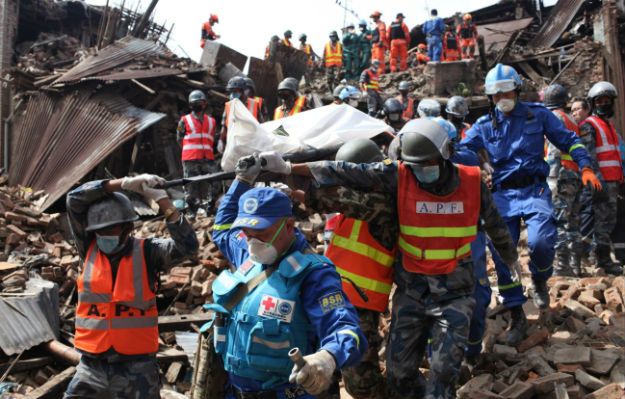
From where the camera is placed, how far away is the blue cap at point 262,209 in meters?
2.73

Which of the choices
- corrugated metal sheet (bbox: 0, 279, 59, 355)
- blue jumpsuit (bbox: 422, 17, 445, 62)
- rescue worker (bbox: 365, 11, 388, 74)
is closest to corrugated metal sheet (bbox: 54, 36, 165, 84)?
rescue worker (bbox: 365, 11, 388, 74)

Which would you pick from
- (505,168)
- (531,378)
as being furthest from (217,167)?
(531,378)

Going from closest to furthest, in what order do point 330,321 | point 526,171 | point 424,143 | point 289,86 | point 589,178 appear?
point 330,321 < point 424,143 < point 526,171 < point 589,178 < point 289,86

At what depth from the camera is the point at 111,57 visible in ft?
45.8

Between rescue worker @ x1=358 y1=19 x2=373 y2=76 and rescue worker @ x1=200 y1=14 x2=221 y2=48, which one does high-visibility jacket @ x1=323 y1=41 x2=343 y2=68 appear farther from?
rescue worker @ x1=200 y1=14 x2=221 y2=48

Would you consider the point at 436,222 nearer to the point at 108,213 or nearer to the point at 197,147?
the point at 108,213

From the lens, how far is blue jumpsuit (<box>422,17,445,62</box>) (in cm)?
1700

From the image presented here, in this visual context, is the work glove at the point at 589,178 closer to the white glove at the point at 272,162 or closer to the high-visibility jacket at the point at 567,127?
the high-visibility jacket at the point at 567,127

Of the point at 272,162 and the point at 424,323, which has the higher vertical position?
the point at 272,162

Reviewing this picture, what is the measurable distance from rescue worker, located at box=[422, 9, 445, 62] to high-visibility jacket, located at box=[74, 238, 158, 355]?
1497cm

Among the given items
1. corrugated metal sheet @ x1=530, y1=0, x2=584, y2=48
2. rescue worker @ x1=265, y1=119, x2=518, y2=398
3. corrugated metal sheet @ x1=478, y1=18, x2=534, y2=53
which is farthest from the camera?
corrugated metal sheet @ x1=478, y1=18, x2=534, y2=53

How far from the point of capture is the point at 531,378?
4.32 meters

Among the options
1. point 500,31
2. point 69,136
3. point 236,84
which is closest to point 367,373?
point 236,84

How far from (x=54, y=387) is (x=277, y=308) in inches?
130
